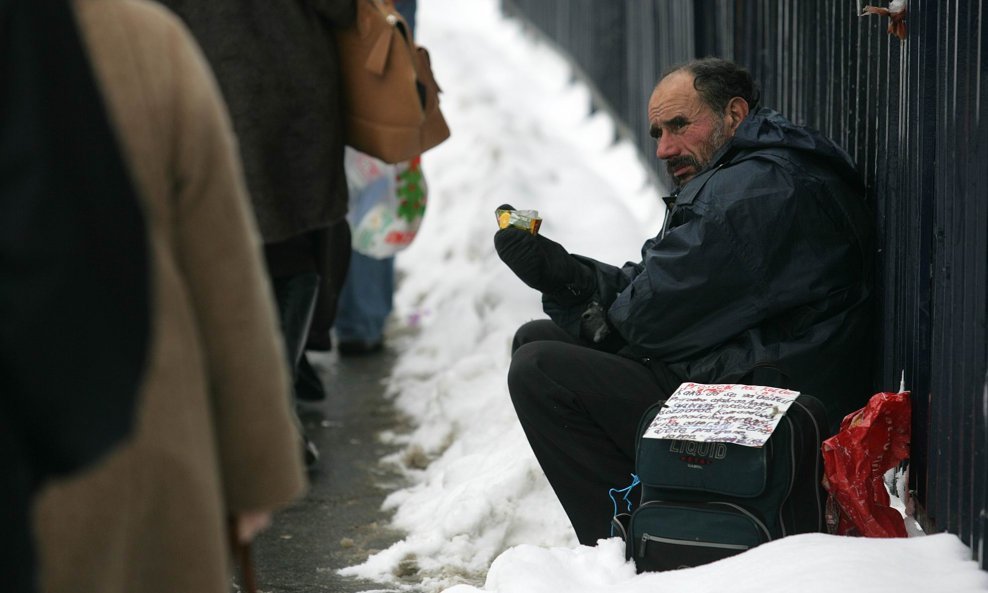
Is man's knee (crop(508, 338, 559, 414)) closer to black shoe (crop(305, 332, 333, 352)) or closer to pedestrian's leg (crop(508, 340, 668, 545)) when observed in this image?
pedestrian's leg (crop(508, 340, 668, 545))

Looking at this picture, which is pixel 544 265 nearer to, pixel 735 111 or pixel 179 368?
pixel 735 111

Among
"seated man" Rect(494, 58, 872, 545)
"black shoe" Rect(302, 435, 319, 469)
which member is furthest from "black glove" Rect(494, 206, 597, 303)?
"black shoe" Rect(302, 435, 319, 469)

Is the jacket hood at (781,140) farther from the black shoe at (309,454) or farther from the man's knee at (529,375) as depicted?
the black shoe at (309,454)

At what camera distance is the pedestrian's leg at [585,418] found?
12.6ft

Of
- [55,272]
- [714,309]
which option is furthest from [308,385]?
[55,272]

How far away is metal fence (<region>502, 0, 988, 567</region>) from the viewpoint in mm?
2889

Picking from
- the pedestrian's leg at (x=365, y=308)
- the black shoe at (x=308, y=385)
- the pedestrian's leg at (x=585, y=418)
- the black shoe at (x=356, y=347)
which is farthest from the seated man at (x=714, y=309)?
the black shoe at (x=356, y=347)

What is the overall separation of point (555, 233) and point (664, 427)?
399cm

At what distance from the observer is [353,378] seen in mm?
6523

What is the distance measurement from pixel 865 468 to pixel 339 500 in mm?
2173

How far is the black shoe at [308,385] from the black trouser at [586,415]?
216cm

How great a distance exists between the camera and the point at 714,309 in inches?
145

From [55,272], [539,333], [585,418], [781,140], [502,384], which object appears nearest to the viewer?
[55,272]

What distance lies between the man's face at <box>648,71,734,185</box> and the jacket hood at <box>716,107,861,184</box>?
28cm
